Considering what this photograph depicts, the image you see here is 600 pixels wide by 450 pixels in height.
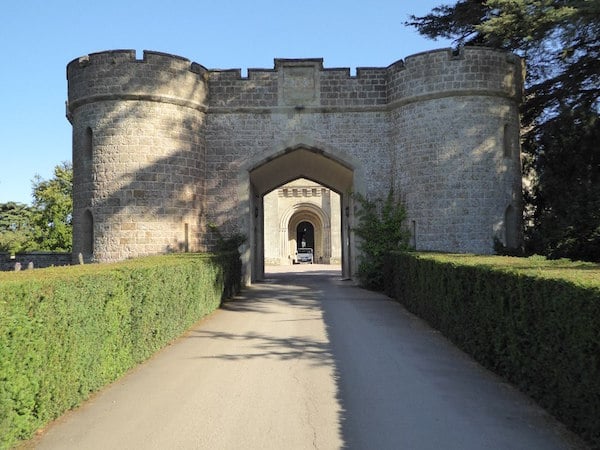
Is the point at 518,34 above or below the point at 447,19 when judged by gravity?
below

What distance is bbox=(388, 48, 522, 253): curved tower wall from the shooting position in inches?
626

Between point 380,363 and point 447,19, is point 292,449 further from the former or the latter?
point 447,19

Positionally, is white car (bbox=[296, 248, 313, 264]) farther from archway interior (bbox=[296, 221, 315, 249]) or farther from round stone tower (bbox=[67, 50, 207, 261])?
round stone tower (bbox=[67, 50, 207, 261])

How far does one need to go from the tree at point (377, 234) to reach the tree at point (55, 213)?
62.0 ft

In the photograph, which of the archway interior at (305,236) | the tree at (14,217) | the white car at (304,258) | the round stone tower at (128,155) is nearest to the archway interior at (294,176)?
the round stone tower at (128,155)

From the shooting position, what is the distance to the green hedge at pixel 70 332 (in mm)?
4043

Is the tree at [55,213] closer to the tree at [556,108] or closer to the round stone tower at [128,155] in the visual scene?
the round stone tower at [128,155]

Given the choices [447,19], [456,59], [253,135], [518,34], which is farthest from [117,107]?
[447,19]

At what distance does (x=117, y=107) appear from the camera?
51.8ft

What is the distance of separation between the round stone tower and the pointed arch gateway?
2786 millimetres

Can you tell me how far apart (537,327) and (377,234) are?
38.8 feet

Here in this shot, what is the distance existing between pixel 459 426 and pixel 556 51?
46.5 ft

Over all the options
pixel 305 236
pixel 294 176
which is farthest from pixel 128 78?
pixel 305 236

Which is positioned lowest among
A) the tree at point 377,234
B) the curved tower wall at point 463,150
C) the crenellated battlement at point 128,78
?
the tree at point 377,234
